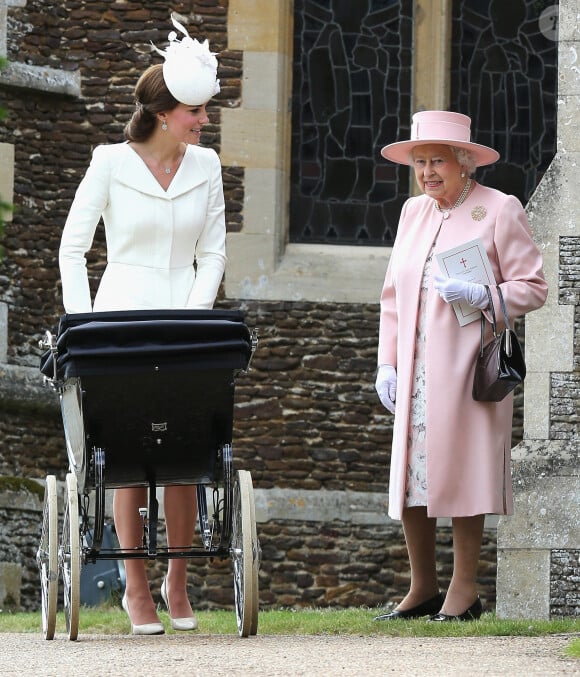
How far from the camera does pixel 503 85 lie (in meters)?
11.6

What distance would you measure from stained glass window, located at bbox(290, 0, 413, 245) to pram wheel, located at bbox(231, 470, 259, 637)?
581 cm

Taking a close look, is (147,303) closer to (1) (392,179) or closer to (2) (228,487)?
(2) (228,487)

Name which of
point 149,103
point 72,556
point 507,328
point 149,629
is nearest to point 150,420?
point 72,556

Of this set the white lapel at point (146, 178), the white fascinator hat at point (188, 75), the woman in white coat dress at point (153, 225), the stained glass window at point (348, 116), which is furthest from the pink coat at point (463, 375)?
the stained glass window at point (348, 116)

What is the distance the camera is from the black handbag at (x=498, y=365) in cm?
627

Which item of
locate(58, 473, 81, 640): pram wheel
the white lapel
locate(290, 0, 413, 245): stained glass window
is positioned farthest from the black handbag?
locate(290, 0, 413, 245): stained glass window

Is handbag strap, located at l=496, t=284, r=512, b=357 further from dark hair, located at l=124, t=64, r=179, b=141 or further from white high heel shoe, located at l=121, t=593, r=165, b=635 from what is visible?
white high heel shoe, located at l=121, t=593, r=165, b=635

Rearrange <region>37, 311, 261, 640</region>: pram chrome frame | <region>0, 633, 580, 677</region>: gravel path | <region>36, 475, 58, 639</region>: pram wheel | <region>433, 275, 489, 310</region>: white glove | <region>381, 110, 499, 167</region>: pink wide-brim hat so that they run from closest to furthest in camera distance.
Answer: <region>0, 633, 580, 677</region>: gravel path → <region>37, 311, 261, 640</region>: pram chrome frame → <region>36, 475, 58, 639</region>: pram wheel → <region>433, 275, 489, 310</region>: white glove → <region>381, 110, 499, 167</region>: pink wide-brim hat

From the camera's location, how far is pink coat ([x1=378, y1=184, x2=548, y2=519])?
6.45 meters

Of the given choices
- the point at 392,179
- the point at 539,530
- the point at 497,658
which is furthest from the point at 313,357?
the point at 497,658

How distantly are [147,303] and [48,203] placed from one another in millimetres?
4989

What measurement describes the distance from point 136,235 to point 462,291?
1246 millimetres

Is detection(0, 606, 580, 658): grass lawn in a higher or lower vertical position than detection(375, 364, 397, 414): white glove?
lower

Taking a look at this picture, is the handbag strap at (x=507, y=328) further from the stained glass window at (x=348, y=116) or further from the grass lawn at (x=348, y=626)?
the stained glass window at (x=348, y=116)
